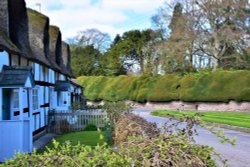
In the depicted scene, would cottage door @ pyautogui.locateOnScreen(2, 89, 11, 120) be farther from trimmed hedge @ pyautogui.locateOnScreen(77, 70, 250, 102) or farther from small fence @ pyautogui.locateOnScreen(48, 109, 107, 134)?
trimmed hedge @ pyautogui.locateOnScreen(77, 70, 250, 102)

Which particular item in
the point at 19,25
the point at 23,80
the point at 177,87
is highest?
the point at 19,25

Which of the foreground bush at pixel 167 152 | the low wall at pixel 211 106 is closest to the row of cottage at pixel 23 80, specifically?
the foreground bush at pixel 167 152

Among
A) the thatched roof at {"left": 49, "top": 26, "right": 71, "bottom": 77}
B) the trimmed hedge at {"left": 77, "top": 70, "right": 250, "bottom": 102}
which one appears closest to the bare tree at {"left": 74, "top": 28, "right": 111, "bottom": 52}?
the trimmed hedge at {"left": 77, "top": 70, "right": 250, "bottom": 102}

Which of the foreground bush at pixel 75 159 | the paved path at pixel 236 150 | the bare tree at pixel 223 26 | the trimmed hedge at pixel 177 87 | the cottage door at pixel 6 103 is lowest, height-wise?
the paved path at pixel 236 150

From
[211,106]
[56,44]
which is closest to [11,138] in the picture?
[56,44]

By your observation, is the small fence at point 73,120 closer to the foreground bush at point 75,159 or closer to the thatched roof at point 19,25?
the thatched roof at point 19,25

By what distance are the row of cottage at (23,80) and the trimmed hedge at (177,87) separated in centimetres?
2119

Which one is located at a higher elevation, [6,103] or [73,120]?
[6,103]

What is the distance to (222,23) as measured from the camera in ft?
162

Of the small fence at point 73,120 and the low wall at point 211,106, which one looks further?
the low wall at point 211,106

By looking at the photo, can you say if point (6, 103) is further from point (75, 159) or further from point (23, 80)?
point (75, 159)

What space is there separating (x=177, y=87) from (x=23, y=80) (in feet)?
129

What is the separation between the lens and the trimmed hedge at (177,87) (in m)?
43.9

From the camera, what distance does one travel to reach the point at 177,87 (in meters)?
51.2
